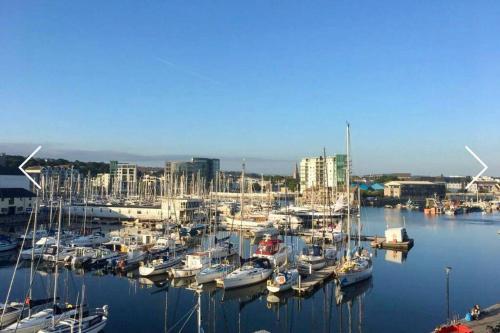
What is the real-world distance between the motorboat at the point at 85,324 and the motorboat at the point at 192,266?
25.7ft

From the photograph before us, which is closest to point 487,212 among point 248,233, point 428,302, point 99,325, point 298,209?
point 298,209

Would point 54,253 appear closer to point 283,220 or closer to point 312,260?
point 312,260

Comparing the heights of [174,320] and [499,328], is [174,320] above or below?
below

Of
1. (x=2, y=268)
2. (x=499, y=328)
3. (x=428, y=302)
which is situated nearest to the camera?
(x=499, y=328)

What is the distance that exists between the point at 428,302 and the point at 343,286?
3918 mm

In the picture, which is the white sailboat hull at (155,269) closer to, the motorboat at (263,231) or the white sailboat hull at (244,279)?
the white sailboat hull at (244,279)

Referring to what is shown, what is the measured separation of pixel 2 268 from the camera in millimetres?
26297

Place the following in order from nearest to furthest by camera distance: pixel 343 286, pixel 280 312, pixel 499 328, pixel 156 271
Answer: pixel 499 328
pixel 280 312
pixel 343 286
pixel 156 271

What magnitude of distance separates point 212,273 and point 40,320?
9.26 m

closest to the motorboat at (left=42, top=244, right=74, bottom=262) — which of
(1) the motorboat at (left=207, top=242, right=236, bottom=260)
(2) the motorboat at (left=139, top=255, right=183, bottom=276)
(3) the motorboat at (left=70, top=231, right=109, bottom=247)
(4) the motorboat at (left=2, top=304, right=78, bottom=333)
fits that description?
(3) the motorboat at (left=70, top=231, right=109, bottom=247)

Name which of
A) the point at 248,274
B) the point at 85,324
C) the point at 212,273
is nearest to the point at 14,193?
the point at 212,273

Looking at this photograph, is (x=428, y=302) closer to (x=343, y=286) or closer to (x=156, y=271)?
(x=343, y=286)

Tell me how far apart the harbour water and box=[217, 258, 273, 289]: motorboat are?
1.19 feet

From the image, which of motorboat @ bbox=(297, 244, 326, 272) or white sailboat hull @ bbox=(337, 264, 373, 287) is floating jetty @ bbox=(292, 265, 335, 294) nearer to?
motorboat @ bbox=(297, 244, 326, 272)
